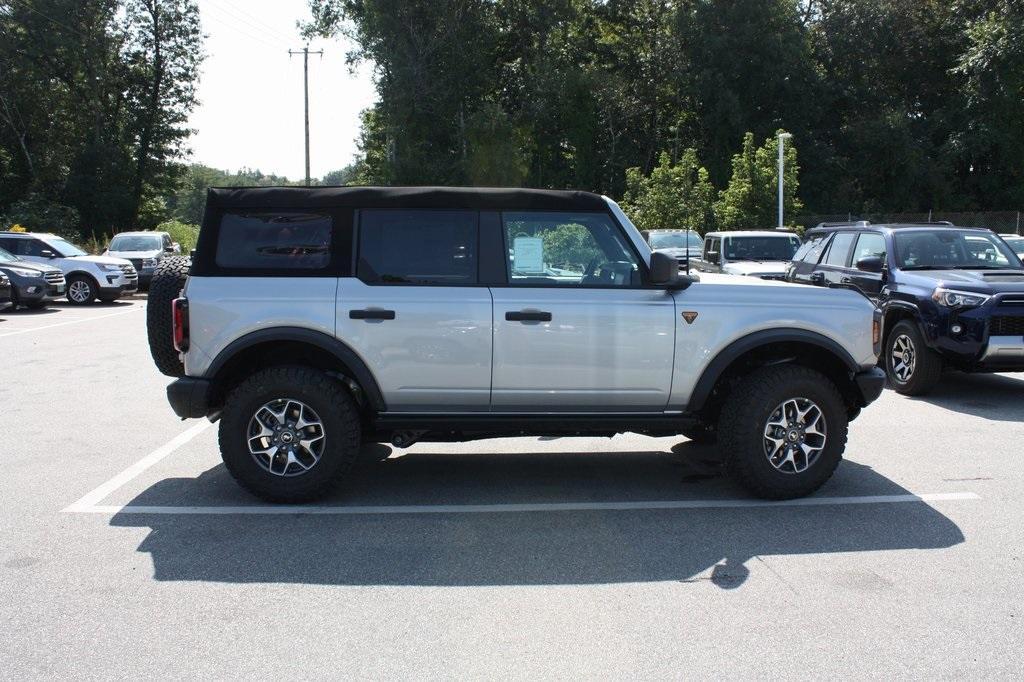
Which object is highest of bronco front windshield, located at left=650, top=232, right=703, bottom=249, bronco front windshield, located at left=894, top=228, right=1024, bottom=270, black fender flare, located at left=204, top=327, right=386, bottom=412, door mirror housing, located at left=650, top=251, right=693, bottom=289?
bronco front windshield, located at left=650, top=232, right=703, bottom=249

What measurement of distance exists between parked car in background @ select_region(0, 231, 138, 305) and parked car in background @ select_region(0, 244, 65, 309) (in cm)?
134

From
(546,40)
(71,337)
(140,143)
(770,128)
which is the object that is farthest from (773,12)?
(71,337)

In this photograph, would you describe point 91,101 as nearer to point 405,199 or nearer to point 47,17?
point 47,17

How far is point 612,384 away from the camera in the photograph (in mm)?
5797

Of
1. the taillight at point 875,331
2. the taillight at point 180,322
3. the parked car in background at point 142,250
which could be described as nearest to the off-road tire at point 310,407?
the taillight at point 180,322

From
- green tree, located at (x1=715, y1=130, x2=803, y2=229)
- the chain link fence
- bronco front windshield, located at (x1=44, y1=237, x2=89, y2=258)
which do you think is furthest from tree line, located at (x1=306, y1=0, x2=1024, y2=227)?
bronco front windshield, located at (x1=44, y1=237, x2=89, y2=258)

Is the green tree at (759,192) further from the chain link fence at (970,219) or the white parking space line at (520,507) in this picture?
the white parking space line at (520,507)

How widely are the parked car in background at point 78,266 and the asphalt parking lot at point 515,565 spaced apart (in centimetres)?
1591

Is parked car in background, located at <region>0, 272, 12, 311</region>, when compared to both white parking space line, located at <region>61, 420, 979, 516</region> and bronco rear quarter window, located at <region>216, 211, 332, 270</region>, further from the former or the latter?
bronco rear quarter window, located at <region>216, 211, 332, 270</region>

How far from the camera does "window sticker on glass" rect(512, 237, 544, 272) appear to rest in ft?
19.2

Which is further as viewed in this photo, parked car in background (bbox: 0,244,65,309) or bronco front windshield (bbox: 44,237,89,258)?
bronco front windshield (bbox: 44,237,89,258)

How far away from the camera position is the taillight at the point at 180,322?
18.6 ft

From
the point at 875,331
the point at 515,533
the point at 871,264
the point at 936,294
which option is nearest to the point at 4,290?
the point at 871,264

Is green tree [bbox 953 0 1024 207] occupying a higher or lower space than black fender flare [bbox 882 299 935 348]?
higher
